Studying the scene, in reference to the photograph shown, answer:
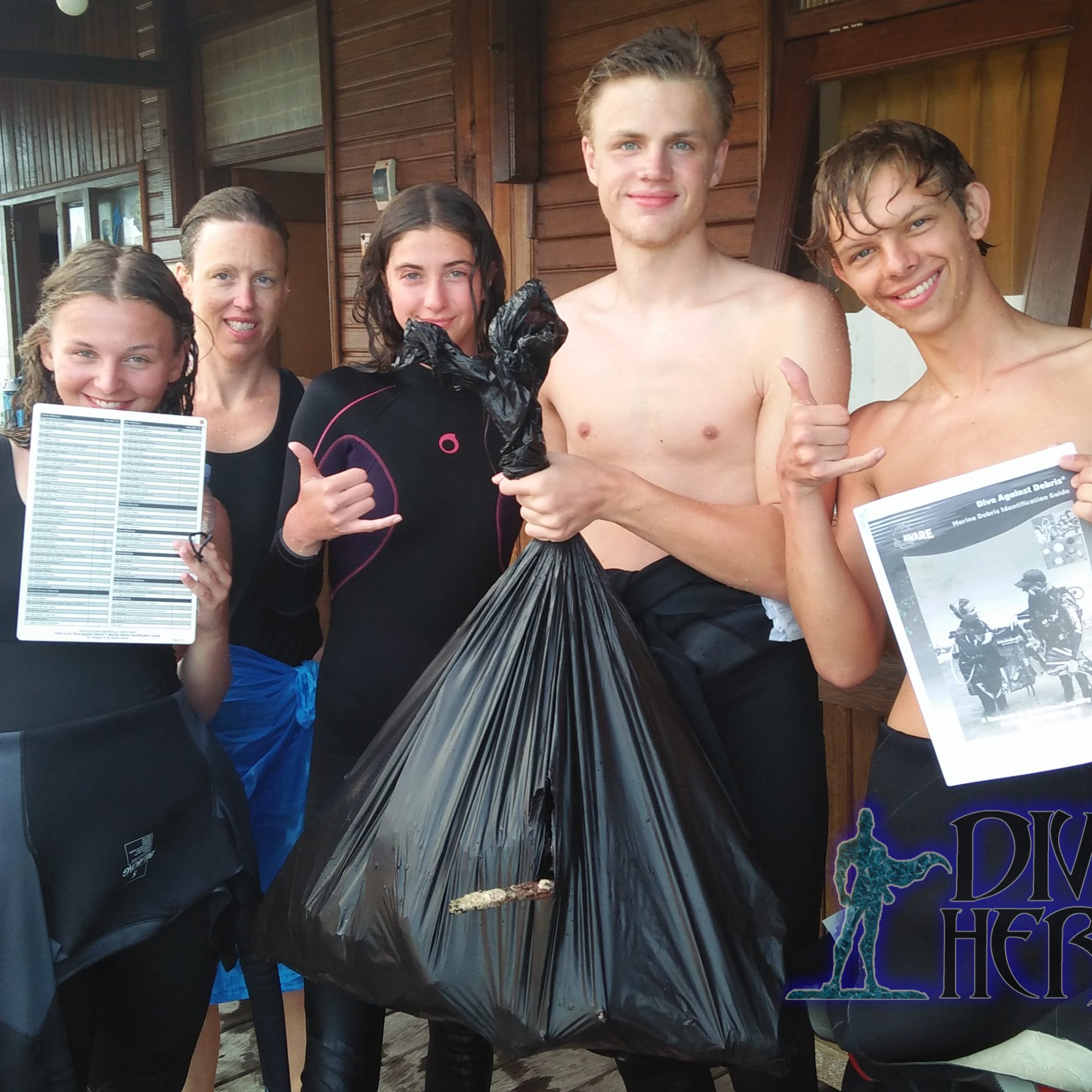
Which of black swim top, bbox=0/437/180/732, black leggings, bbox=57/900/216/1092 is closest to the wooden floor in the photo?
black leggings, bbox=57/900/216/1092

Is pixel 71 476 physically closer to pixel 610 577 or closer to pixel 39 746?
pixel 39 746

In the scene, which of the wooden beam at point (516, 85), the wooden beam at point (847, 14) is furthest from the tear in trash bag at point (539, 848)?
the wooden beam at point (516, 85)

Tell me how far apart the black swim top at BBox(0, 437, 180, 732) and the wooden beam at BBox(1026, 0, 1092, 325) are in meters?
1.98

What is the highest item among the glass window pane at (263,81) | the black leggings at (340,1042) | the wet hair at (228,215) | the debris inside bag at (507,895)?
the glass window pane at (263,81)

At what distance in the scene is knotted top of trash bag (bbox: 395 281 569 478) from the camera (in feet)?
4.66

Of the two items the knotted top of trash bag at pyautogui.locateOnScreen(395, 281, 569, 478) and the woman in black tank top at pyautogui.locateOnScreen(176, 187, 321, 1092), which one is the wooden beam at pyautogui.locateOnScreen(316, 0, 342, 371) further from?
the knotted top of trash bag at pyautogui.locateOnScreen(395, 281, 569, 478)

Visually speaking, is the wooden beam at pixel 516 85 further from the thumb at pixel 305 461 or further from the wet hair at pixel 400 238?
the thumb at pixel 305 461

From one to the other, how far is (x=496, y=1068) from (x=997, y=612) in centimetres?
193

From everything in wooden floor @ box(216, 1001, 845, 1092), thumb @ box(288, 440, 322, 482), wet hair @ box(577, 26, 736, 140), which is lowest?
wooden floor @ box(216, 1001, 845, 1092)

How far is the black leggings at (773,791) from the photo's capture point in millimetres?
1671

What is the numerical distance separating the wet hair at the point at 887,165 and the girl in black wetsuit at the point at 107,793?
1.07 metres

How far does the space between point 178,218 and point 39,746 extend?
5397mm

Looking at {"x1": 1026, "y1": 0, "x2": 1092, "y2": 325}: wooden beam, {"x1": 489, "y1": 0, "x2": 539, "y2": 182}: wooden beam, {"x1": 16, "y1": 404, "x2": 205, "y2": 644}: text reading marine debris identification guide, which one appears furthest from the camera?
{"x1": 489, "y1": 0, "x2": 539, "y2": 182}: wooden beam

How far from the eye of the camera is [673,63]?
5.45ft
